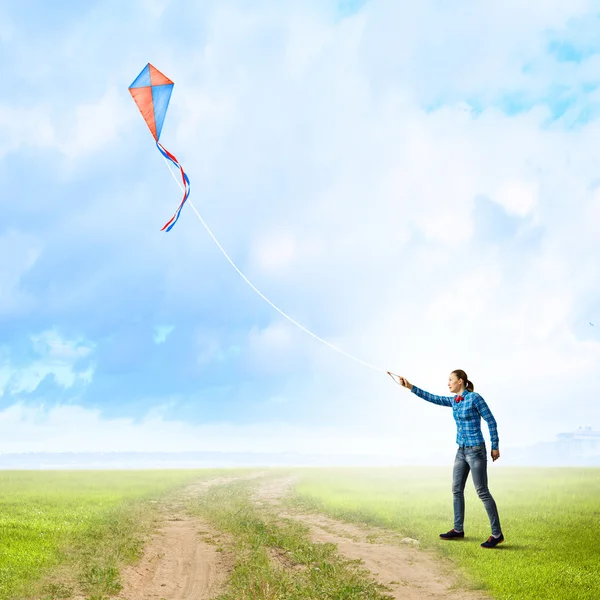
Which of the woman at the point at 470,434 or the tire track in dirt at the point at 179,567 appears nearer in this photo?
the tire track in dirt at the point at 179,567

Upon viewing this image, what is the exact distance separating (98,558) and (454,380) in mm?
11005

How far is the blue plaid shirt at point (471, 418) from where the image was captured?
1533 cm

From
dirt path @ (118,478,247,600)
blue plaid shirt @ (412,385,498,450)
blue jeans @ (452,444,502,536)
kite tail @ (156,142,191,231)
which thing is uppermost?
kite tail @ (156,142,191,231)

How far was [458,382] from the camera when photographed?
16094 mm

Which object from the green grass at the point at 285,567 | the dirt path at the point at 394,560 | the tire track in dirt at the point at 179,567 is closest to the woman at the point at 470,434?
the dirt path at the point at 394,560

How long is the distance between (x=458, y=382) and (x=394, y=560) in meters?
5.12

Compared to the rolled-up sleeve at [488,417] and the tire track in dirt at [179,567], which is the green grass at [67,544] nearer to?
the tire track in dirt at [179,567]

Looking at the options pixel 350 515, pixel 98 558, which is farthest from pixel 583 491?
pixel 98 558

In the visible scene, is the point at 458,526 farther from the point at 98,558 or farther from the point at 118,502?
the point at 118,502

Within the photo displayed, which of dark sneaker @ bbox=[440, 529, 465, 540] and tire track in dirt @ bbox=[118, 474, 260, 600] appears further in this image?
dark sneaker @ bbox=[440, 529, 465, 540]

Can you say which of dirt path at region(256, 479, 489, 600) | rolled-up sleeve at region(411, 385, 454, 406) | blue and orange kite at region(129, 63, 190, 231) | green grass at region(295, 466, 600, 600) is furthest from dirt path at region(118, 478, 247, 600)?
blue and orange kite at region(129, 63, 190, 231)

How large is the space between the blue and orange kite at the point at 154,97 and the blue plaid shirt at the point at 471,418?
1169 cm

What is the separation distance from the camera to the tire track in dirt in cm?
1257

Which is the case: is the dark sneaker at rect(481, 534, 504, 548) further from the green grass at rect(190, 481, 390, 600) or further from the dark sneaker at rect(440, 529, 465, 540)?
the green grass at rect(190, 481, 390, 600)
